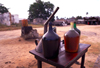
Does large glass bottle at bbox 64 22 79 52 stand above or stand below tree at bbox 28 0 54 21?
below

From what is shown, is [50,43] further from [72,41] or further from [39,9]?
[39,9]

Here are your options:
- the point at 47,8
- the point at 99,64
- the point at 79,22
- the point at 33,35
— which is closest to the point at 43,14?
the point at 47,8

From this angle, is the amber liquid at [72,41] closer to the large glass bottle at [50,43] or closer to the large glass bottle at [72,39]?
the large glass bottle at [72,39]

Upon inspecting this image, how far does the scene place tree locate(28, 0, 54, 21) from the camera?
22172 mm

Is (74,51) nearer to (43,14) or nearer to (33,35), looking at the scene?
(33,35)

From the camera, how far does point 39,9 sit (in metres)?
22.5

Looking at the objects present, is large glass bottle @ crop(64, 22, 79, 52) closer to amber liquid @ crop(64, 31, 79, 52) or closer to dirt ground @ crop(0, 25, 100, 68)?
Result: amber liquid @ crop(64, 31, 79, 52)

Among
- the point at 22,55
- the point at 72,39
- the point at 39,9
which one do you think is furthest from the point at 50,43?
the point at 39,9

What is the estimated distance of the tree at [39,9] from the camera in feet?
72.7

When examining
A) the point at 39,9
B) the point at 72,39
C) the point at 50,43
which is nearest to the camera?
the point at 50,43

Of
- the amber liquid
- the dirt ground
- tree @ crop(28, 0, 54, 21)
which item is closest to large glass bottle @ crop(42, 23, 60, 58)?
the amber liquid

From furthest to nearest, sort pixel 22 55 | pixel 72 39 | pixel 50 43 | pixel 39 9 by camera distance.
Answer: pixel 39 9
pixel 22 55
pixel 72 39
pixel 50 43

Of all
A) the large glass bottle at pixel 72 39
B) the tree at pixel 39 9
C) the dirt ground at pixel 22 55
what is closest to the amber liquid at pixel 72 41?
the large glass bottle at pixel 72 39

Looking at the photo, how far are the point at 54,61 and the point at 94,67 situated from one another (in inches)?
62.3
